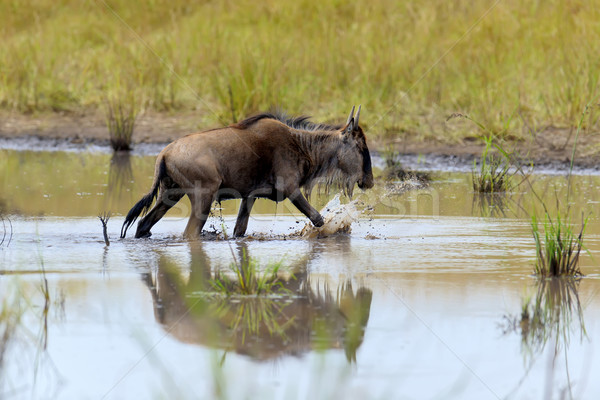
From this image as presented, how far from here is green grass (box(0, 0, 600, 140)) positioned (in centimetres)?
1412

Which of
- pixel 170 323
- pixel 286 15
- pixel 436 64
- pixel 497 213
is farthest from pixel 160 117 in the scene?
pixel 170 323

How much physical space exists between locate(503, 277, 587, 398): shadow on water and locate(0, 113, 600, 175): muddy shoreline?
5.77 metres

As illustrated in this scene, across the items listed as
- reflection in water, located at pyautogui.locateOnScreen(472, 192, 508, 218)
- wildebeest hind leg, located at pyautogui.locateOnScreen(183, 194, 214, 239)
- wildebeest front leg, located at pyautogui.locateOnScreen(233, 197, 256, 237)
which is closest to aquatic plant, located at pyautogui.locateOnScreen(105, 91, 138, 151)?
reflection in water, located at pyautogui.locateOnScreen(472, 192, 508, 218)

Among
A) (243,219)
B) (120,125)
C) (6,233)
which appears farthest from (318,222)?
(120,125)

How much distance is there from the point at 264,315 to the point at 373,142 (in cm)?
891

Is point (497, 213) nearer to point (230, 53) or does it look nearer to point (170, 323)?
point (170, 323)

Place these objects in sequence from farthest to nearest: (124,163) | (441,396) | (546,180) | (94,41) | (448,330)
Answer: (94,41)
(124,163)
(546,180)
(448,330)
(441,396)

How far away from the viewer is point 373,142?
1385 centimetres

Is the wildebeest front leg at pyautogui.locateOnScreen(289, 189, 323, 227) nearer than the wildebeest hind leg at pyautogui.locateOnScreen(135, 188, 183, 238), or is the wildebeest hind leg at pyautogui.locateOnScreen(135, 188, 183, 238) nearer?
the wildebeest hind leg at pyautogui.locateOnScreen(135, 188, 183, 238)

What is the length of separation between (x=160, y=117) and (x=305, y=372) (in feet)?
38.8

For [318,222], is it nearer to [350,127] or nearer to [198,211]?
[350,127]

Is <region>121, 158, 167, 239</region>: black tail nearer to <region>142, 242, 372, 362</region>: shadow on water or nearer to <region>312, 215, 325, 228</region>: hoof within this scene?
<region>312, 215, 325, 228</region>: hoof

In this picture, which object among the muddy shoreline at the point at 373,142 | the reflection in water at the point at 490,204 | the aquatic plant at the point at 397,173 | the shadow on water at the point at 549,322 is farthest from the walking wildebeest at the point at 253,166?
the muddy shoreline at the point at 373,142

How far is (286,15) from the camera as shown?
68.8 ft
